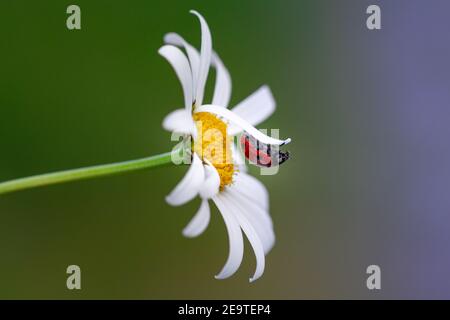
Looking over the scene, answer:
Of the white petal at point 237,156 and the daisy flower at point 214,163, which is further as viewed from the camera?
the white petal at point 237,156

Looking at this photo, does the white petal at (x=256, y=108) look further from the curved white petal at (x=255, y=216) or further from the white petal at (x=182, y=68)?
the white petal at (x=182, y=68)

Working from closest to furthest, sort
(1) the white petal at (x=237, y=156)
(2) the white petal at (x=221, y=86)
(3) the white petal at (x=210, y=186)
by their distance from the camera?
1. (3) the white petal at (x=210, y=186)
2. (1) the white petal at (x=237, y=156)
3. (2) the white petal at (x=221, y=86)

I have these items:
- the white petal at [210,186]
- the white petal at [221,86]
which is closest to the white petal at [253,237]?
the white petal at [210,186]

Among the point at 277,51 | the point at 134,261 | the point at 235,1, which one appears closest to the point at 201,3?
the point at 235,1

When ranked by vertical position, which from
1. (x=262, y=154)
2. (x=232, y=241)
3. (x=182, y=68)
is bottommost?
(x=232, y=241)

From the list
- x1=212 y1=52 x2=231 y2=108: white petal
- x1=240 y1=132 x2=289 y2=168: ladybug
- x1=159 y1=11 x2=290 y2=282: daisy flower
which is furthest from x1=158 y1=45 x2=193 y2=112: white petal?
x1=212 y1=52 x2=231 y2=108: white petal

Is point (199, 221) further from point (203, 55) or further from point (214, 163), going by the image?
point (203, 55)

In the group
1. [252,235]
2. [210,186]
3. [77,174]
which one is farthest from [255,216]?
[77,174]

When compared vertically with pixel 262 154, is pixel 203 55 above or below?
above

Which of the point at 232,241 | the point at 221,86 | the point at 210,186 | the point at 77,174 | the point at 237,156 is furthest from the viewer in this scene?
the point at 221,86
